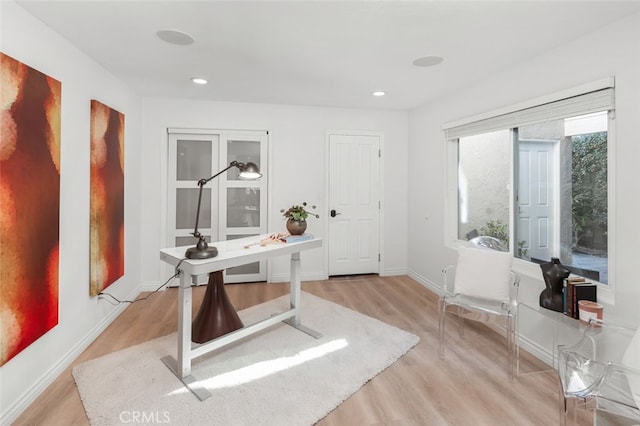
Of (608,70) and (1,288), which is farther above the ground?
(608,70)

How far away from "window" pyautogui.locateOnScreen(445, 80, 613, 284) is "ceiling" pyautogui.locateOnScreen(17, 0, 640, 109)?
51 cm

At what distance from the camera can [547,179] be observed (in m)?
2.74

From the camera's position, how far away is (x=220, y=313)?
110 inches

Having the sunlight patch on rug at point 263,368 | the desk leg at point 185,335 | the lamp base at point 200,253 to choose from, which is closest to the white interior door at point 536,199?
the sunlight patch on rug at point 263,368

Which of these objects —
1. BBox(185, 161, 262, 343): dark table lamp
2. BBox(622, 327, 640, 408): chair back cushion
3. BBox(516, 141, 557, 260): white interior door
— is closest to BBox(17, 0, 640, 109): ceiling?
BBox(516, 141, 557, 260): white interior door

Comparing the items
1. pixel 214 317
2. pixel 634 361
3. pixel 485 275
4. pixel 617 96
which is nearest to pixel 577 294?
pixel 634 361

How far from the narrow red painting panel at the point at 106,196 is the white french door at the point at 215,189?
832mm

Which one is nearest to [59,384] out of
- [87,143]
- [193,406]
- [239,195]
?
[193,406]

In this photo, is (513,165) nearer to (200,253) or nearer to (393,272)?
(393,272)

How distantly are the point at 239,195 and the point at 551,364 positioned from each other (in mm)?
3671

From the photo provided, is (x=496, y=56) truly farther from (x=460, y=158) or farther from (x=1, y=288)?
(x=1, y=288)

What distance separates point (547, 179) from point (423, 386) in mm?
1969

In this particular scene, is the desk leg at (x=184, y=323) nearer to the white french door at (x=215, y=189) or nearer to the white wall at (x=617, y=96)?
the white french door at (x=215, y=189)

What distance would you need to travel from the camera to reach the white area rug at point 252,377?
189cm
